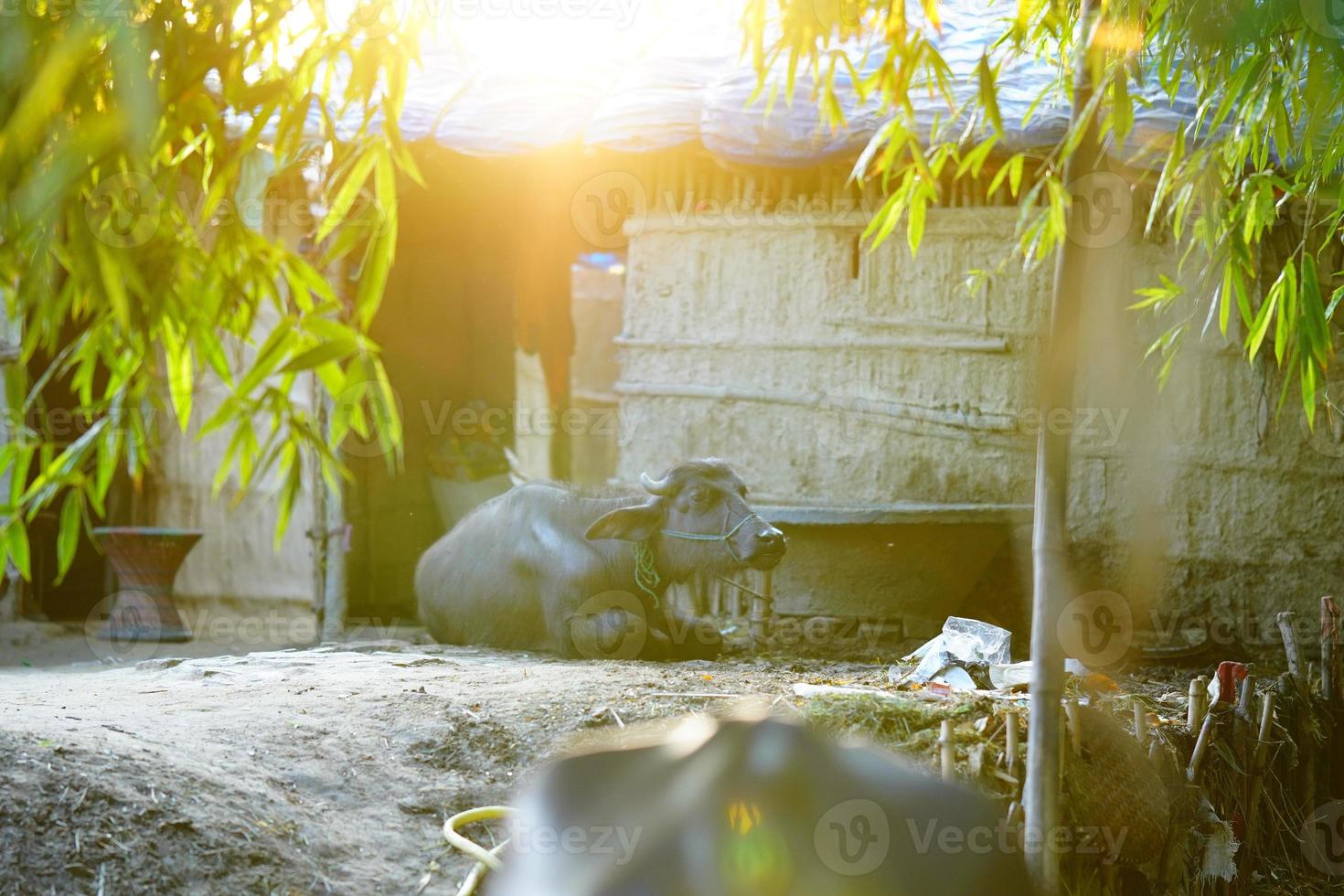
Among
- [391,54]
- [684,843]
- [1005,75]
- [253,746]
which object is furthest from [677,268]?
[684,843]

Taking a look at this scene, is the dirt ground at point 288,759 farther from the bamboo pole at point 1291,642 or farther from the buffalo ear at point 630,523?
the bamboo pole at point 1291,642

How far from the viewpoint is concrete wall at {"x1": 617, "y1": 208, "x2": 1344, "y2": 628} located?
24.0 ft

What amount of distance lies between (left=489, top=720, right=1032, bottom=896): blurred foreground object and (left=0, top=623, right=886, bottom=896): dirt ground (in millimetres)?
1017

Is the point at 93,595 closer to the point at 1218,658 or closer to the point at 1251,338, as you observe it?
the point at 1218,658

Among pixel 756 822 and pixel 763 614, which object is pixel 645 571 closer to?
pixel 763 614

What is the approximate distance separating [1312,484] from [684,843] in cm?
639

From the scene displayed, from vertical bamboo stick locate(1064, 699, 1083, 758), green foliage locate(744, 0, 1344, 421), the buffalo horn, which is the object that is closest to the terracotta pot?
the buffalo horn

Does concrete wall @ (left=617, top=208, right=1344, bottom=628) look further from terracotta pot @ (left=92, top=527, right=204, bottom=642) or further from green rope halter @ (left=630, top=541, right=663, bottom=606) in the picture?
terracotta pot @ (left=92, top=527, right=204, bottom=642)

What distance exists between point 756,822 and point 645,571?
443 cm

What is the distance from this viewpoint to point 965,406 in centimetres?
766

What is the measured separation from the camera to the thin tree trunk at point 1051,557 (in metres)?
2.97

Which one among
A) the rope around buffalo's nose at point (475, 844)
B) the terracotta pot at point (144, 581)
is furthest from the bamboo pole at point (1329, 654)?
the terracotta pot at point (144, 581)

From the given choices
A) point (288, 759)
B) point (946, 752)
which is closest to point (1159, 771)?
point (946, 752)

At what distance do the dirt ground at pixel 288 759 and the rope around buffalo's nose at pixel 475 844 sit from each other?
0.17 feet
